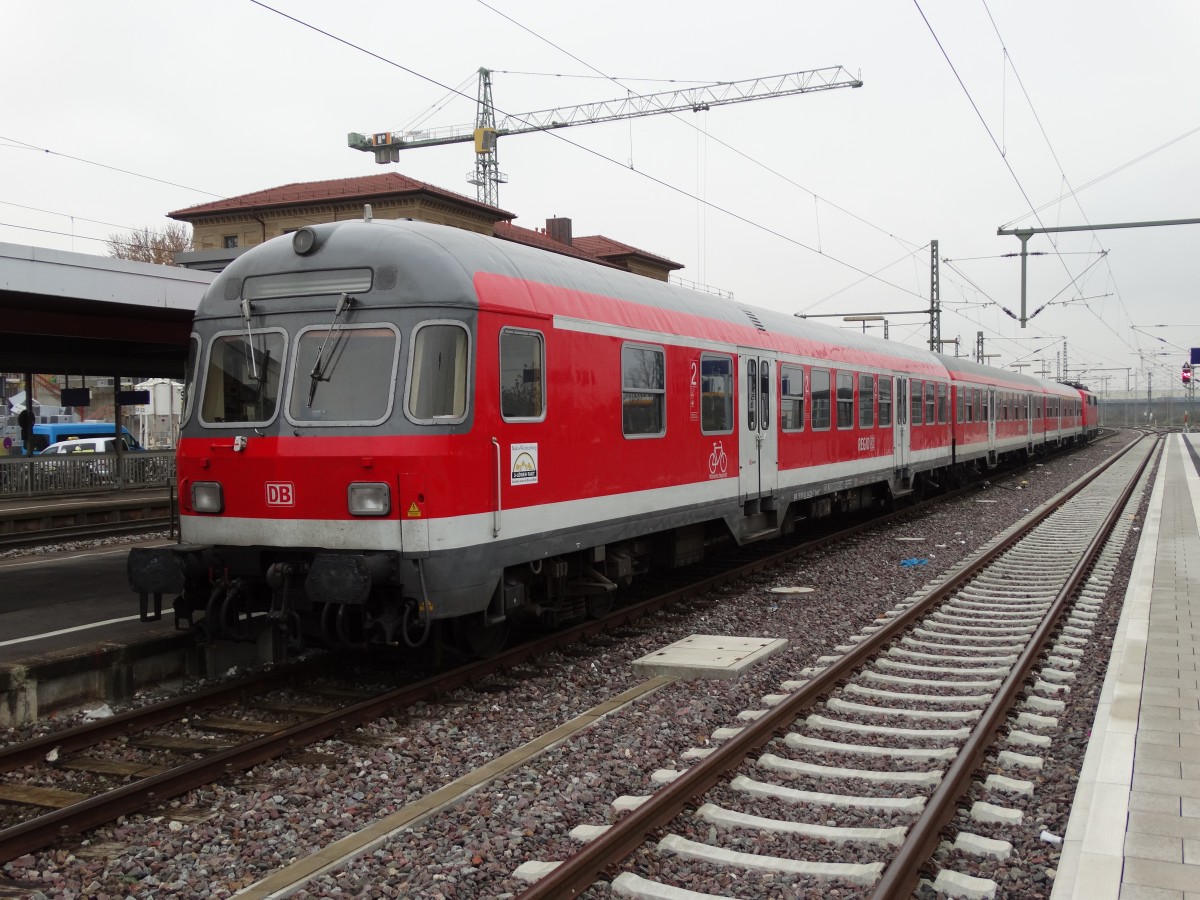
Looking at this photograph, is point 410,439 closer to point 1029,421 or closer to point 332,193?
point 1029,421

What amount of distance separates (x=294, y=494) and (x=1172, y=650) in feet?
22.1

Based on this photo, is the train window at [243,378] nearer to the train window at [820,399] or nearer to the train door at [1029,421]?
the train window at [820,399]

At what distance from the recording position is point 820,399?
14.7 metres

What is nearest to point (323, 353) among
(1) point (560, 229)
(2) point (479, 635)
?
(2) point (479, 635)

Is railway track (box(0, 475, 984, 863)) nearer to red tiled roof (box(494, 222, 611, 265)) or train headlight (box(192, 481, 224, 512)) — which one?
train headlight (box(192, 481, 224, 512))

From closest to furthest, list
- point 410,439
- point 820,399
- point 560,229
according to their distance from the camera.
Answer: point 410,439
point 820,399
point 560,229

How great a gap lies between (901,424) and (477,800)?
596 inches

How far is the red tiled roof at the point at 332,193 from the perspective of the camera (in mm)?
47438

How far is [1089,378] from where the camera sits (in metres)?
110

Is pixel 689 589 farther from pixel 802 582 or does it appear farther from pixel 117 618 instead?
pixel 117 618

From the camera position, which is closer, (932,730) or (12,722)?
(932,730)

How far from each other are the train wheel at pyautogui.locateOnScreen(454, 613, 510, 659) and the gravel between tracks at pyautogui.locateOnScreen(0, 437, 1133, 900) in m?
0.32

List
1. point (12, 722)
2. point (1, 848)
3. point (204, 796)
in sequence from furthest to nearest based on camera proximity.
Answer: point (12, 722) < point (204, 796) < point (1, 848)

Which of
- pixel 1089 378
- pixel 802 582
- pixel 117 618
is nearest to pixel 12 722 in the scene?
pixel 117 618
